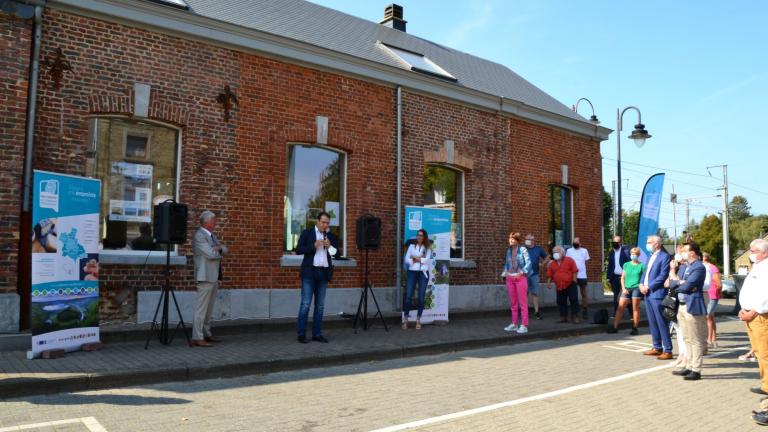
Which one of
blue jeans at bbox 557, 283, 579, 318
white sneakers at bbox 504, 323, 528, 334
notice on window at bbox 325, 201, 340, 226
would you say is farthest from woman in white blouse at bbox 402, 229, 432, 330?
blue jeans at bbox 557, 283, 579, 318

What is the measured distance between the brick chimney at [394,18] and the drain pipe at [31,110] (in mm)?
11064

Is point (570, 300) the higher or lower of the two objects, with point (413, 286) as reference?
lower

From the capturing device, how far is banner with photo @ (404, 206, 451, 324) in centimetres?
1123

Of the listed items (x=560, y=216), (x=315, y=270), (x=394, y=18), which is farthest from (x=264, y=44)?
(x=560, y=216)

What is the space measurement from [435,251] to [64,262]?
21.9 ft

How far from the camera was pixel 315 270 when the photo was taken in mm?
8891

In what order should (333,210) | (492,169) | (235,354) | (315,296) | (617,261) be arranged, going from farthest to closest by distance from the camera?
1. (492,169)
2. (617,261)
3. (333,210)
4. (315,296)
5. (235,354)

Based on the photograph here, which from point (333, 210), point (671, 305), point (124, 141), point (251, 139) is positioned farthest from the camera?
point (333, 210)

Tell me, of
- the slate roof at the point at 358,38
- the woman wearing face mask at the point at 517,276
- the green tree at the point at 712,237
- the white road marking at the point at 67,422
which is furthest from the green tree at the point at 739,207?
the white road marking at the point at 67,422

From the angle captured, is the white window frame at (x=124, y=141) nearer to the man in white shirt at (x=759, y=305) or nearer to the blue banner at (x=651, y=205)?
the man in white shirt at (x=759, y=305)

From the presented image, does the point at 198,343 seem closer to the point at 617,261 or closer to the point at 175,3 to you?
the point at 175,3

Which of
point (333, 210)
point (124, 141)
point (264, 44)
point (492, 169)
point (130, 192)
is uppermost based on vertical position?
point (264, 44)

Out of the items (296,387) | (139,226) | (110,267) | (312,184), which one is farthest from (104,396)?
(312,184)

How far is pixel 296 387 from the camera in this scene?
20.8 ft
